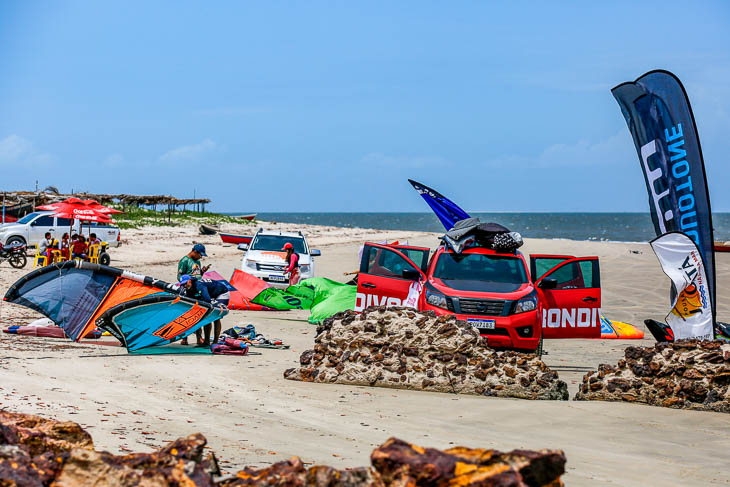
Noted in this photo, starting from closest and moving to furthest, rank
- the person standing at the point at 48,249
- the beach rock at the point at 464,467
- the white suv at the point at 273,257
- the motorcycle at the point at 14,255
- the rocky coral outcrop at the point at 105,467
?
the beach rock at the point at 464,467, the rocky coral outcrop at the point at 105,467, the white suv at the point at 273,257, the person standing at the point at 48,249, the motorcycle at the point at 14,255

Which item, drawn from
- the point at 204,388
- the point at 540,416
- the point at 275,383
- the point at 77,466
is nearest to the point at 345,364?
the point at 275,383

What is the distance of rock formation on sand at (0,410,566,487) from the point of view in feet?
11.0

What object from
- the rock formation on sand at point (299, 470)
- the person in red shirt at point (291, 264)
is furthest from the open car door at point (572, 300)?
the person in red shirt at point (291, 264)

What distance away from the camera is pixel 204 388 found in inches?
334

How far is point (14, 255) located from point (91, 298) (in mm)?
15295

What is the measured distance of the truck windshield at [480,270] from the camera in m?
11.6

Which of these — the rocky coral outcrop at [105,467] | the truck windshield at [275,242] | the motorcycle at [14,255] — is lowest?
the motorcycle at [14,255]

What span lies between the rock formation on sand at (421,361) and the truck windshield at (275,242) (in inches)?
466

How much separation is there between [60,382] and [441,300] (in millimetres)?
5276

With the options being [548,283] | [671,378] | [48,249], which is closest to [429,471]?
[671,378]

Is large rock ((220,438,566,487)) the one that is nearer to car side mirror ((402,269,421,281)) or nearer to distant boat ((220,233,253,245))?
car side mirror ((402,269,421,281))

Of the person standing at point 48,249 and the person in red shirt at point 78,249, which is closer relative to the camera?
the person in red shirt at point 78,249

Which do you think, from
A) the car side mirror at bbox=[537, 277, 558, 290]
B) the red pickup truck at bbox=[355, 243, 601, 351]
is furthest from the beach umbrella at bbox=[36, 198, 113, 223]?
the car side mirror at bbox=[537, 277, 558, 290]

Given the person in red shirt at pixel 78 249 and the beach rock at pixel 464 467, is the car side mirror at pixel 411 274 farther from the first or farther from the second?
the person in red shirt at pixel 78 249
